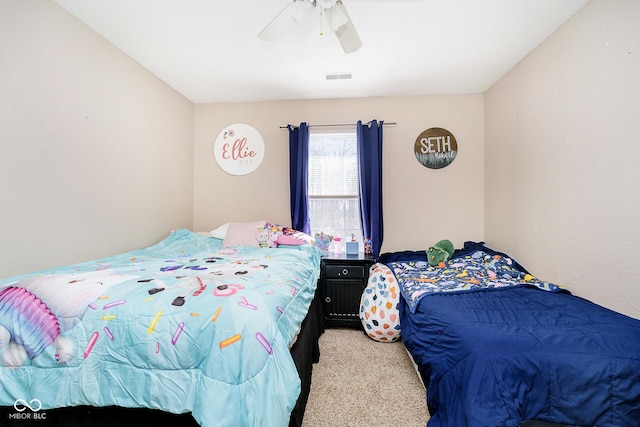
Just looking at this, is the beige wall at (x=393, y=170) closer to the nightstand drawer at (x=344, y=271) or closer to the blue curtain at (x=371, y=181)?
the blue curtain at (x=371, y=181)

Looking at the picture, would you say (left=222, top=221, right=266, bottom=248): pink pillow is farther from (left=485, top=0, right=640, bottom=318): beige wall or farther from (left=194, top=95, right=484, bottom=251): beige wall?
(left=485, top=0, right=640, bottom=318): beige wall

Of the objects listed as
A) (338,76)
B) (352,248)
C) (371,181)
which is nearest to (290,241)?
(352,248)

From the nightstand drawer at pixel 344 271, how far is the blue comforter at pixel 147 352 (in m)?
1.57

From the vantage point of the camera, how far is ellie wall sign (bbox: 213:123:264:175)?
328cm

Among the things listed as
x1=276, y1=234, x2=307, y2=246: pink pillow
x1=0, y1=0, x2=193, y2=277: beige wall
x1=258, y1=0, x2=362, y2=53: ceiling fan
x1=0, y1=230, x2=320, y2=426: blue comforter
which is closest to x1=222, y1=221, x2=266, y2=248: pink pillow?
x1=276, y1=234, x2=307, y2=246: pink pillow

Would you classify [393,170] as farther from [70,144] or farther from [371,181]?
[70,144]

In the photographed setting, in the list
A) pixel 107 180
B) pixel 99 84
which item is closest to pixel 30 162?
pixel 107 180

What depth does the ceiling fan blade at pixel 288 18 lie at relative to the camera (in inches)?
66.5

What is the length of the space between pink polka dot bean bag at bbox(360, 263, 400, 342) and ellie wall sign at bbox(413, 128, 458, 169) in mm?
1390

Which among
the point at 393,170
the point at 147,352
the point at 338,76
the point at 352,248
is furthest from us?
the point at 393,170

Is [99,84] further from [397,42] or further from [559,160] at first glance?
[559,160]

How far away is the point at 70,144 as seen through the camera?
1824 mm

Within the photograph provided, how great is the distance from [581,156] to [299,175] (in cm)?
235

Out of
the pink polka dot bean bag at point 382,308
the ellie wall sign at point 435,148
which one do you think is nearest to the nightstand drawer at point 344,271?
the pink polka dot bean bag at point 382,308
